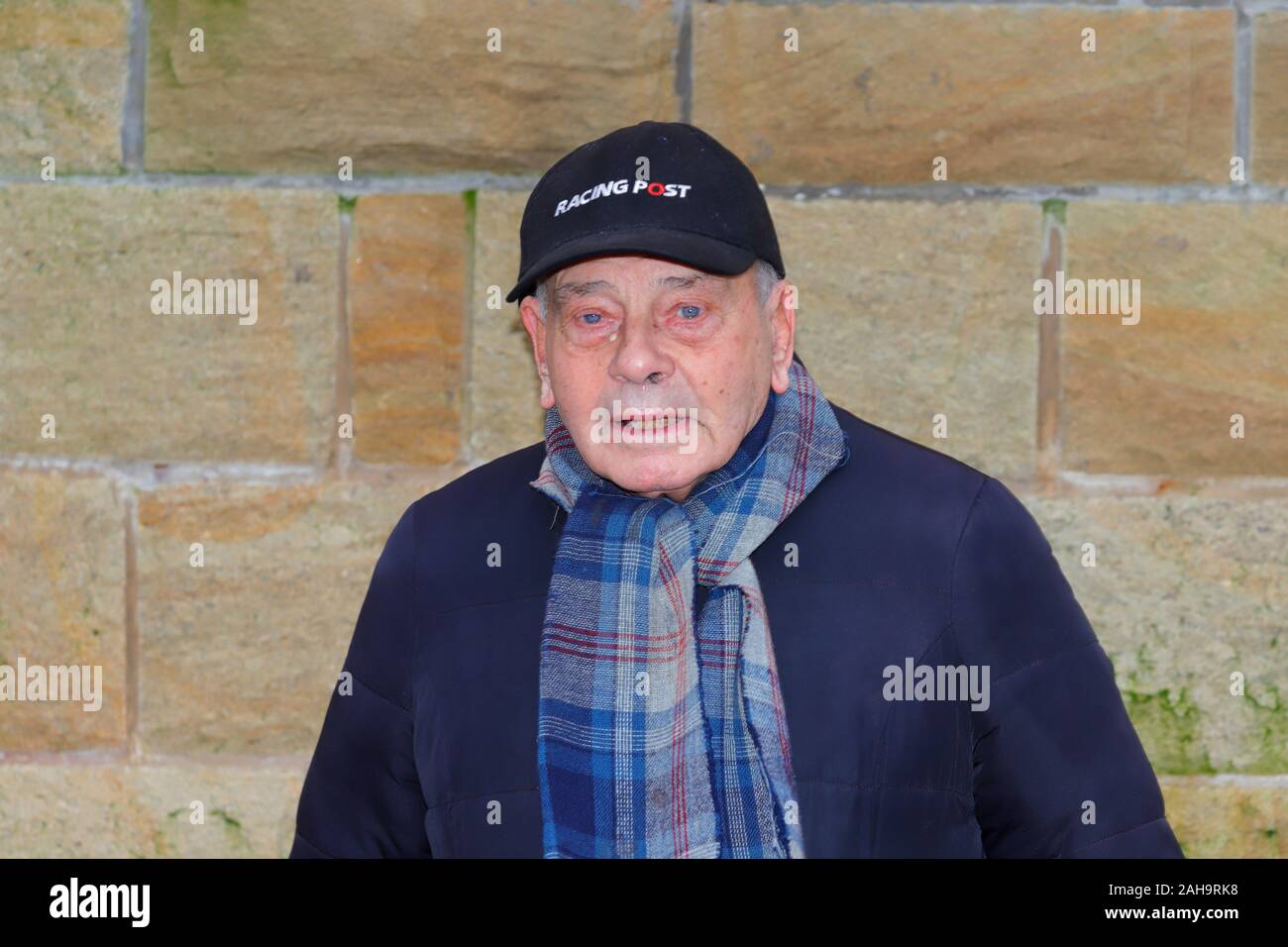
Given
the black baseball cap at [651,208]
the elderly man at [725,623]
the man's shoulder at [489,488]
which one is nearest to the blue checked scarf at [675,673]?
the elderly man at [725,623]

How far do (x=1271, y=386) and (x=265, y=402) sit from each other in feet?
6.52

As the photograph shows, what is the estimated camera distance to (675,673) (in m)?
1.84

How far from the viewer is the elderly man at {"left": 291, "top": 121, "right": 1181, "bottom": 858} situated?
1.81 metres

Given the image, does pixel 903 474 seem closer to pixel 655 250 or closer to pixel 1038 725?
pixel 1038 725

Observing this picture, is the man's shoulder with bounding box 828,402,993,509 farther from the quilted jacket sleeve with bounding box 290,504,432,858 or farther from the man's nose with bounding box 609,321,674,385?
the quilted jacket sleeve with bounding box 290,504,432,858

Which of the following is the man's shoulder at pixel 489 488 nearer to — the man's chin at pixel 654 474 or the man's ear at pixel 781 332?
the man's chin at pixel 654 474

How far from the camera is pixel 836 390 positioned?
8.54 feet

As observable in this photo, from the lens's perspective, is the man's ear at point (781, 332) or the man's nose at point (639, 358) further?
the man's ear at point (781, 332)

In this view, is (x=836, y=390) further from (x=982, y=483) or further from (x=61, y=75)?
(x=61, y=75)

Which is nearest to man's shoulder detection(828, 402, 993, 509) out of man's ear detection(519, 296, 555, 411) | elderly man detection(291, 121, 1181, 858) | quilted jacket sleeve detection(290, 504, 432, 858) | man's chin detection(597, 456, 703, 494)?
elderly man detection(291, 121, 1181, 858)

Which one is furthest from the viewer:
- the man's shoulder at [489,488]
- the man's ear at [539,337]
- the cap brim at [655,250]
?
the man's shoulder at [489,488]

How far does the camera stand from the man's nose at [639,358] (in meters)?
1.81

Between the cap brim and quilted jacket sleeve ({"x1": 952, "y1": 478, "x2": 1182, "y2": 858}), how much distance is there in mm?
520
